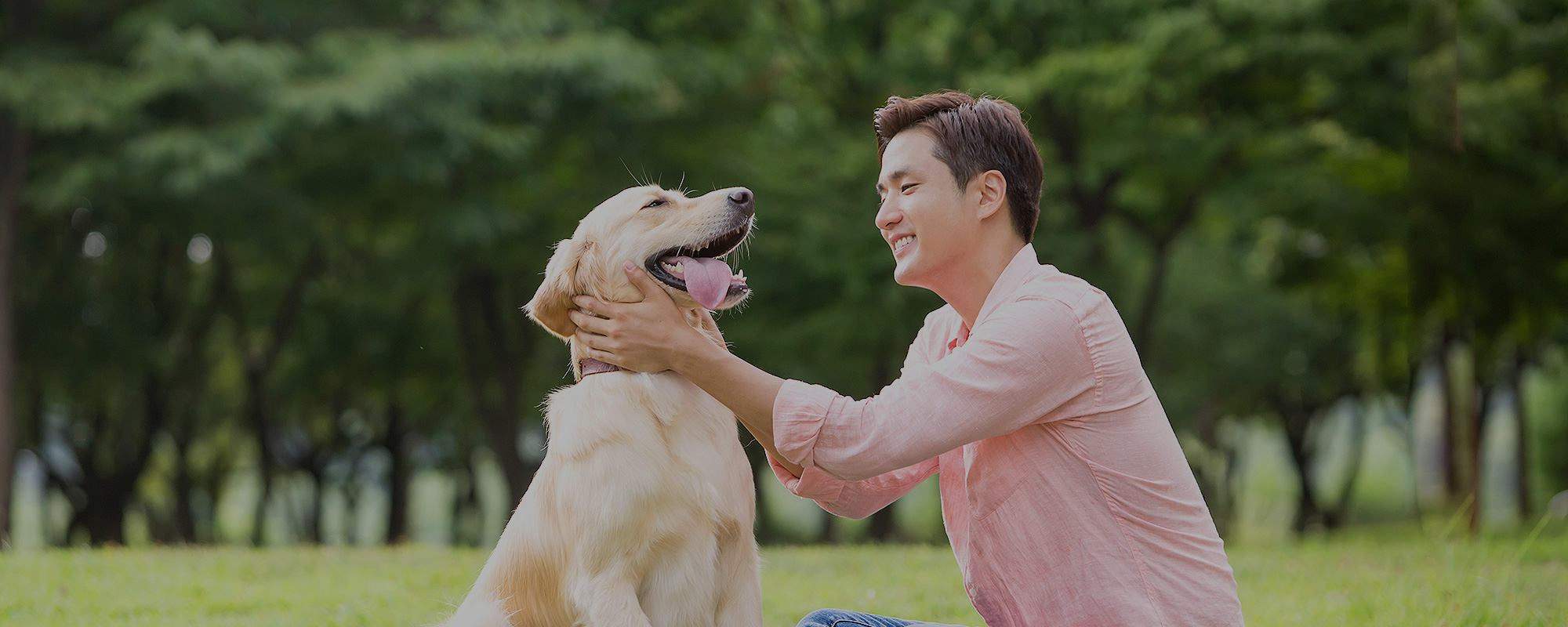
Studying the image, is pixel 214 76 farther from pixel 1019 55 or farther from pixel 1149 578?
pixel 1149 578

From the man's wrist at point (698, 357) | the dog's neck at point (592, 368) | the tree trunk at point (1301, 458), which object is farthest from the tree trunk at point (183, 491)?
the tree trunk at point (1301, 458)

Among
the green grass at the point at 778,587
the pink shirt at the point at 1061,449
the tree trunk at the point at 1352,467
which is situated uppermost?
the pink shirt at the point at 1061,449

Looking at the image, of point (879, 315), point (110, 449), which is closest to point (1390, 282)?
point (879, 315)

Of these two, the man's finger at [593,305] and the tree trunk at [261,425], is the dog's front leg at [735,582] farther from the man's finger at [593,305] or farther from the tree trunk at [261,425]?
the tree trunk at [261,425]

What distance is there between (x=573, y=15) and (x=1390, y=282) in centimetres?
990

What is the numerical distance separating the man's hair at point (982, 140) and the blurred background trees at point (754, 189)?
6.62 meters

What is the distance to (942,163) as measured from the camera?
2.76 meters

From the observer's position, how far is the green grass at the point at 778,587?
5.21 m

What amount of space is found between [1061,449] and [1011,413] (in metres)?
0.18

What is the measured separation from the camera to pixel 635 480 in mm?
2887

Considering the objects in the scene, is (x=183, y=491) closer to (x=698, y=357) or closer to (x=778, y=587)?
(x=778, y=587)

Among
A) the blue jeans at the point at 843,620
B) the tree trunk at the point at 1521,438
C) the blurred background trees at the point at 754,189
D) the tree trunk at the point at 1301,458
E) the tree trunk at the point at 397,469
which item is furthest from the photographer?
the tree trunk at the point at 1301,458

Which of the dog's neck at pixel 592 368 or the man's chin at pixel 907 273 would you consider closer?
the man's chin at pixel 907 273

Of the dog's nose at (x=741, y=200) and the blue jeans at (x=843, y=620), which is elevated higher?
the dog's nose at (x=741, y=200)
